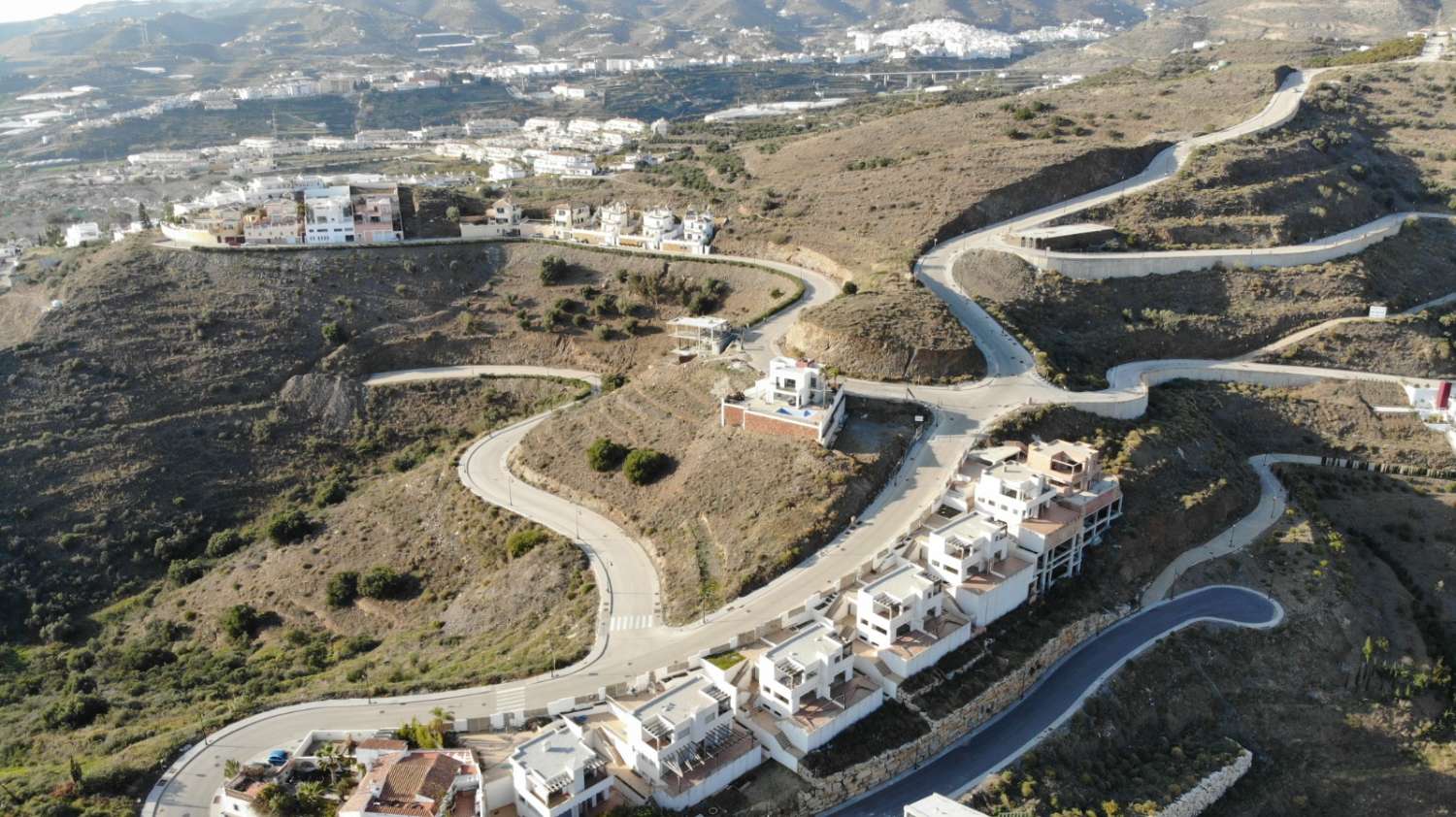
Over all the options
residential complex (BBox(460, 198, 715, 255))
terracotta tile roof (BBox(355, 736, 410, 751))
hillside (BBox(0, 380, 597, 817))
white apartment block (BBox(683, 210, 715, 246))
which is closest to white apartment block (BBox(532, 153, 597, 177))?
residential complex (BBox(460, 198, 715, 255))

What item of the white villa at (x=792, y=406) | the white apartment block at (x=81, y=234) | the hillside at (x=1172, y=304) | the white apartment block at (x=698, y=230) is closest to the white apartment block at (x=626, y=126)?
the white apartment block at (x=698, y=230)

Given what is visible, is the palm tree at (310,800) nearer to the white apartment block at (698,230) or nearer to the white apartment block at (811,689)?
the white apartment block at (811,689)

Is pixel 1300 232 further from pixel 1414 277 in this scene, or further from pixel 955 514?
pixel 955 514

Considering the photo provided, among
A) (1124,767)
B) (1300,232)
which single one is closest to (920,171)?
(1300,232)

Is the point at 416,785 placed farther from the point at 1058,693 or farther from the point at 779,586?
the point at 1058,693

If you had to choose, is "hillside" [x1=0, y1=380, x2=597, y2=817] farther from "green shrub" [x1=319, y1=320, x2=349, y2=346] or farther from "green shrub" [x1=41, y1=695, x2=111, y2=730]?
"green shrub" [x1=319, y1=320, x2=349, y2=346]
